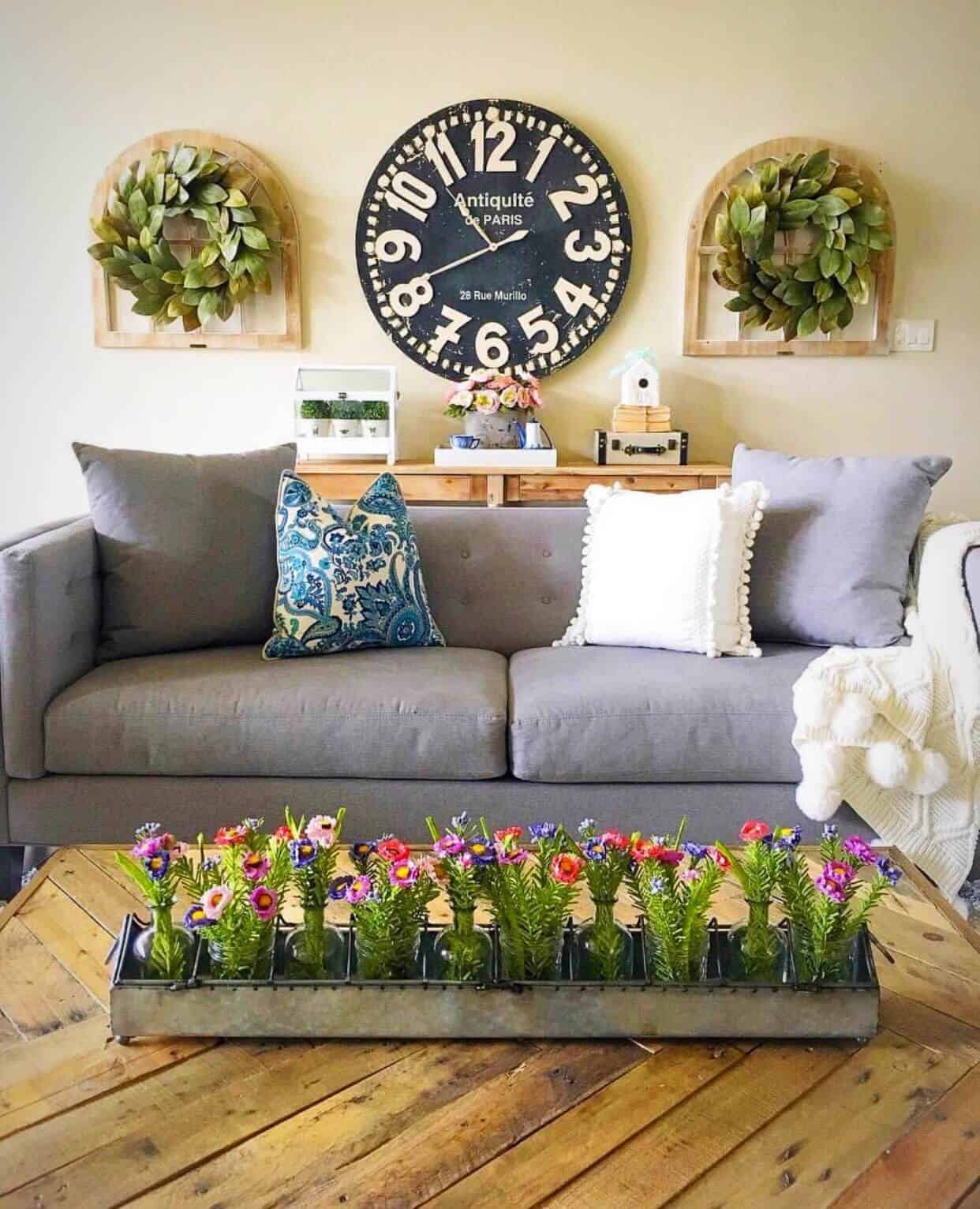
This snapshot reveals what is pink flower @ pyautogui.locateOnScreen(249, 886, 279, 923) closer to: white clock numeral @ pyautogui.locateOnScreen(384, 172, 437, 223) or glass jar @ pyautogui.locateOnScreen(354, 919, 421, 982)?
glass jar @ pyautogui.locateOnScreen(354, 919, 421, 982)

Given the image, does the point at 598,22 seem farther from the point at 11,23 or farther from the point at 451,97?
the point at 11,23

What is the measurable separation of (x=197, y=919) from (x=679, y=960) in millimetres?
520

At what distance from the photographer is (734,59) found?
3715 millimetres

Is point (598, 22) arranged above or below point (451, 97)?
above

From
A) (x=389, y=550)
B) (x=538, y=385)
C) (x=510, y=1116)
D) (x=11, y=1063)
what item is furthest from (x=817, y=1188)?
(x=538, y=385)

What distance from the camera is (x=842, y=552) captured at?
8.41 ft

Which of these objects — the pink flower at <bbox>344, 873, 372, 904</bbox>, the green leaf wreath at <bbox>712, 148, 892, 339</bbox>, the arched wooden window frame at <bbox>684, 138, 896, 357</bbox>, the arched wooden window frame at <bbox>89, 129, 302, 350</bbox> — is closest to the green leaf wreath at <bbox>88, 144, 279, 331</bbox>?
the arched wooden window frame at <bbox>89, 129, 302, 350</bbox>

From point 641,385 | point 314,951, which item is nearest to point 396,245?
point 641,385

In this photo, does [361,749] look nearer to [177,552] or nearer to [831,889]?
[177,552]

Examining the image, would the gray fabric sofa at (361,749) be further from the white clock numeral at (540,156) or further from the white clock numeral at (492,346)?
the white clock numeral at (540,156)

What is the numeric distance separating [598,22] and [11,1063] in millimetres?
3537

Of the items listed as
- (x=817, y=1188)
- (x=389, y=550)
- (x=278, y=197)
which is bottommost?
(x=817, y=1188)

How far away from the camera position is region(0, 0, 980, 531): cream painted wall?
370 centimetres

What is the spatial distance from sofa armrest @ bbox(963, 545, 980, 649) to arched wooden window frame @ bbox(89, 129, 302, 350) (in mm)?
2303
